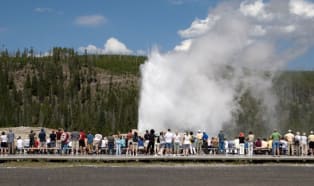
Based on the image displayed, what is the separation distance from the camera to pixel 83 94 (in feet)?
391

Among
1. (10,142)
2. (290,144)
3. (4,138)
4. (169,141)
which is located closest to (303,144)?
(290,144)

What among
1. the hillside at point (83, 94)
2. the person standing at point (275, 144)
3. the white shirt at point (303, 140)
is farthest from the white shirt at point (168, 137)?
the hillside at point (83, 94)

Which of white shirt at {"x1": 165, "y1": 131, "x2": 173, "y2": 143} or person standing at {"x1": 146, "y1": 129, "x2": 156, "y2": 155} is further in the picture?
person standing at {"x1": 146, "y1": 129, "x2": 156, "y2": 155}

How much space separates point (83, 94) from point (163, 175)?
100 m

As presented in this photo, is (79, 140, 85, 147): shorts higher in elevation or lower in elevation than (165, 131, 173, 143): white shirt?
lower

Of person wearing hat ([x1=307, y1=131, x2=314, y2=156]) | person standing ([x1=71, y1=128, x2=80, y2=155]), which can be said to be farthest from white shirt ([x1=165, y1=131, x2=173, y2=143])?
person wearing hat ([x1=307, y1=131, x2=314, y2=156])

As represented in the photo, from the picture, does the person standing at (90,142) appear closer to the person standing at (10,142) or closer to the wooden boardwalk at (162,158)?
the wooden boardwalk at (162,158)

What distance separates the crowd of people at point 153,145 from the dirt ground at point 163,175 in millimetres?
2431

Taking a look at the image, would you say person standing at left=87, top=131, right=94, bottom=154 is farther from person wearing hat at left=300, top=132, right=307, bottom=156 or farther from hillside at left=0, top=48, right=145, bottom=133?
hillside at left=0, top=48, right=145, bottom=133

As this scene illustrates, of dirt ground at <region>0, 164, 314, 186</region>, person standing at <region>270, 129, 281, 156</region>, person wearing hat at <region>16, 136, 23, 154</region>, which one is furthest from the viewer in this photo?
person wearing hat at <region>16, 136, 23, 154</region>

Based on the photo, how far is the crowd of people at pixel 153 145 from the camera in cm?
2652

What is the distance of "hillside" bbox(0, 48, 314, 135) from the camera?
87875 millimetres

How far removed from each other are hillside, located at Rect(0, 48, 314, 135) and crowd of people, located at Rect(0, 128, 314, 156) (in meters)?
33.2

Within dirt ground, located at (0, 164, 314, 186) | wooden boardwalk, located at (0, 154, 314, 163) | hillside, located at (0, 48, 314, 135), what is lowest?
dirt ground, located at (0, 164, 314, 186)
